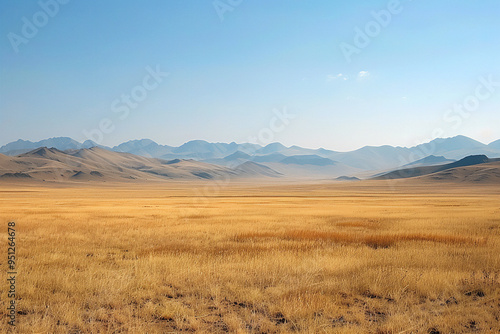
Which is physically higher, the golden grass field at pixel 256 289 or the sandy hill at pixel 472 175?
the sandy hill at pixel 472 175

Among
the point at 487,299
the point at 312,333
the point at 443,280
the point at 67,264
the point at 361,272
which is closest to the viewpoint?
the point at 312,333

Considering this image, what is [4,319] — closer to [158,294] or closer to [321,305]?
[158,294]

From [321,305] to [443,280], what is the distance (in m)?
4.17

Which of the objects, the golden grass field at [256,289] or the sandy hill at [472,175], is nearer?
the golden grass field at [256,289]

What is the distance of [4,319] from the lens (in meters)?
6.96

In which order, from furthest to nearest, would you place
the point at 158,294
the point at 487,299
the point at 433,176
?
the point at 433,176 < the point at 158,294 < the point at 487,299

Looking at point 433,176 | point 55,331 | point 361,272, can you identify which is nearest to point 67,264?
point 55,331

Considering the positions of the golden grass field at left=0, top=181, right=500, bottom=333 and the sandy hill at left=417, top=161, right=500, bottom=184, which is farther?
the sandy hill at left=417, top=161, right=500, bottom=184

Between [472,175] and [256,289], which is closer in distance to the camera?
[256,289]

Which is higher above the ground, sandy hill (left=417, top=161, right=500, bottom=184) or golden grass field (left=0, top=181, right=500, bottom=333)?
sandy hill (left=417, top=161, right=500, bottom=184)

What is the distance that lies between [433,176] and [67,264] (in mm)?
201041

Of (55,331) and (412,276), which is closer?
(55,331)

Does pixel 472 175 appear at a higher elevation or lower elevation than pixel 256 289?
higher

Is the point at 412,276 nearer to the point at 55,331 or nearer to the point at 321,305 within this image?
the point at 321,305
